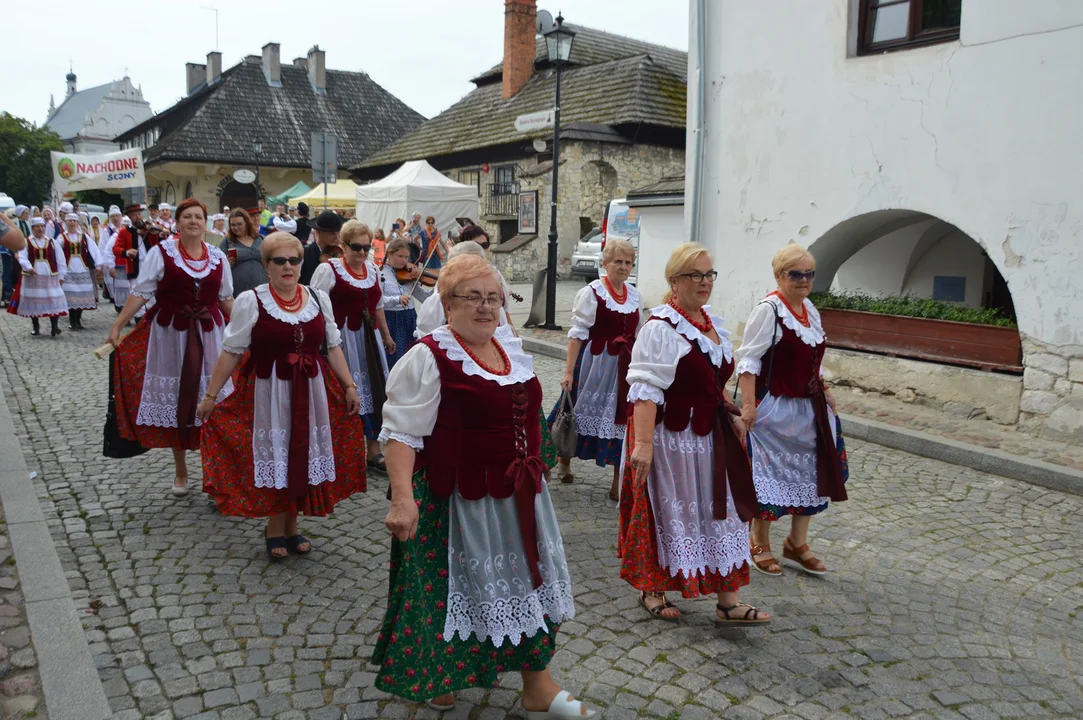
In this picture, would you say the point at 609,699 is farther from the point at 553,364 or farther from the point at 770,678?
the point at 553,364

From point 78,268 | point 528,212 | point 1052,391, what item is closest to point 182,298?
point 1052,391

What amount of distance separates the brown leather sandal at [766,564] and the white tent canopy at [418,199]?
775 inches

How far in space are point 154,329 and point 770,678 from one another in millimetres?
4465

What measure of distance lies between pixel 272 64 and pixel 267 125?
13.9 feet

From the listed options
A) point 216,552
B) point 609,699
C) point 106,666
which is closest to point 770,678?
point 609,699

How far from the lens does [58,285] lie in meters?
13.7

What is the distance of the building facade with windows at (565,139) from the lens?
24453 millimetres

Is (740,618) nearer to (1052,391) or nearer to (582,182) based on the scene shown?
(1052,391)

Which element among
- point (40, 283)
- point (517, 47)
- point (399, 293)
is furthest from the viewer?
point (517, 47)

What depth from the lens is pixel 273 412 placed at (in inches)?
185

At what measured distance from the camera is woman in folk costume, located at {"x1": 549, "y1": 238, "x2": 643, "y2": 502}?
19.9 feet

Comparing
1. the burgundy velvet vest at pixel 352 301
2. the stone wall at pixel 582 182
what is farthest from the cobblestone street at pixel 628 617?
the stone wall at pixel 582 182

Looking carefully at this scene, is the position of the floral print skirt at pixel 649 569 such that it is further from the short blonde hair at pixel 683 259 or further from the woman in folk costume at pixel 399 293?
the woman in folk costume at pixel 399 293

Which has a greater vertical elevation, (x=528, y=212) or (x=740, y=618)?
(x=528, y=212)
